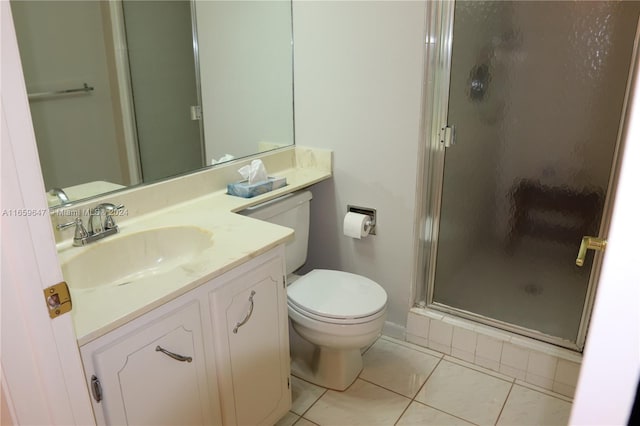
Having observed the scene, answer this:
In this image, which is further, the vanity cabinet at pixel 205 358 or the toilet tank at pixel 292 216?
the toilet tank at pixel 292 216

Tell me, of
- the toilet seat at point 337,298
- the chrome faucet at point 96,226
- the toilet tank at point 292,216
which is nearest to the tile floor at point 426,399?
the toilet seat at point 337,298

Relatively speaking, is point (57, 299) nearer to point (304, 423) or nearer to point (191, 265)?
point (191, 265)

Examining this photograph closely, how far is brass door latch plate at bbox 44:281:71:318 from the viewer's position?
2.59ft

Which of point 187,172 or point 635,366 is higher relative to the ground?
point 635,366

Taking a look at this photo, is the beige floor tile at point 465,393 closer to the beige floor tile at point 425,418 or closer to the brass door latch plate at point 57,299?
the beige floor tile at point 425,418

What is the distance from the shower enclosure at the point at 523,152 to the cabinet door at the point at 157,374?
1.31 meters

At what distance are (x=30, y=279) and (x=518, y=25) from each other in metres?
1.84

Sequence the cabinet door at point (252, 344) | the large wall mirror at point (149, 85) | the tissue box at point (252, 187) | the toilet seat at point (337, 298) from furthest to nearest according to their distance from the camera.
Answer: the tissue box at point (252, 187)
the toilet seat at point (337, 298)
the large wall mirror at point (149, 85)
the cabinet door at point (252, 344)

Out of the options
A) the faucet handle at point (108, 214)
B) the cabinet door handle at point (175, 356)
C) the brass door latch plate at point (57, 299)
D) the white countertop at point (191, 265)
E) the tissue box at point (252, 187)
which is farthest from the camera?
the tissue box at point (252, 187)

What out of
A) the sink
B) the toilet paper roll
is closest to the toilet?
the toilet paper roll

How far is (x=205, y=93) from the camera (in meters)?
2.17

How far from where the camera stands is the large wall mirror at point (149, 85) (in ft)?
5.51

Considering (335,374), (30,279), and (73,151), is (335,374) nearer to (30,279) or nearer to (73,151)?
(73,151)

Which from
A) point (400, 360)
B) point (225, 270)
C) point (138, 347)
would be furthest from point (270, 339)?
point (400, 360)
